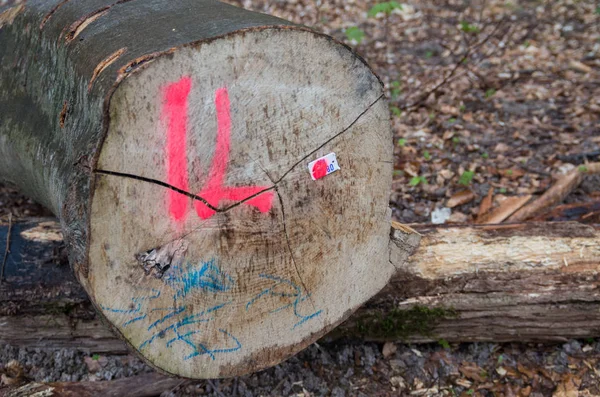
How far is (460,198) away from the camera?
3531mm

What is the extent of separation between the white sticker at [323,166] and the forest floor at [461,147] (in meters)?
1.00

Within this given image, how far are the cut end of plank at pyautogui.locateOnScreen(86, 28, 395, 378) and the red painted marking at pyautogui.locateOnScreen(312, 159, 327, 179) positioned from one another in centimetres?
2

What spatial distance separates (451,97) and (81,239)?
12.3 feet

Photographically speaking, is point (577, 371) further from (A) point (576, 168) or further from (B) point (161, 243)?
(B) point (161, 243)

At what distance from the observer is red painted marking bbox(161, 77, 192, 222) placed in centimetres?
154

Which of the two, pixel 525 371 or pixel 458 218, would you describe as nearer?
pixel 525 371

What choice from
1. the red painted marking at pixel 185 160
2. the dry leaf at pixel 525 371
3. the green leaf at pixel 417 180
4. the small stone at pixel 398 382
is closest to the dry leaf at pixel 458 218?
the green leaf at pixel 417 180

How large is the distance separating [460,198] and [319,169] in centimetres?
193

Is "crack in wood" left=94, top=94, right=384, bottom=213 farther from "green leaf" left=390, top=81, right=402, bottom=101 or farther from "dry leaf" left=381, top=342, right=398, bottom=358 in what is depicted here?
"green leaf" left=390, top=81, right=402, bottom=101

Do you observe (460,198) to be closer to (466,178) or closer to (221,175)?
(466,178)

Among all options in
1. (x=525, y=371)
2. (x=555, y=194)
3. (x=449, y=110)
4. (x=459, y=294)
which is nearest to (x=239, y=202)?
(x=459, y=294)

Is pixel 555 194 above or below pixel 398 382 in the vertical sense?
above

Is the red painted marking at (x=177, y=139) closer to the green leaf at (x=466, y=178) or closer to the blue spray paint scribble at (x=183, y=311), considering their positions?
the blue spray paint scribble at (x=183, y=311)

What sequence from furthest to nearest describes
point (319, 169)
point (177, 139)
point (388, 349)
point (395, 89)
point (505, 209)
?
point (395, 89)
point (505, 209)
point (388, 349)
point (319, 169)
point (177, 139)
